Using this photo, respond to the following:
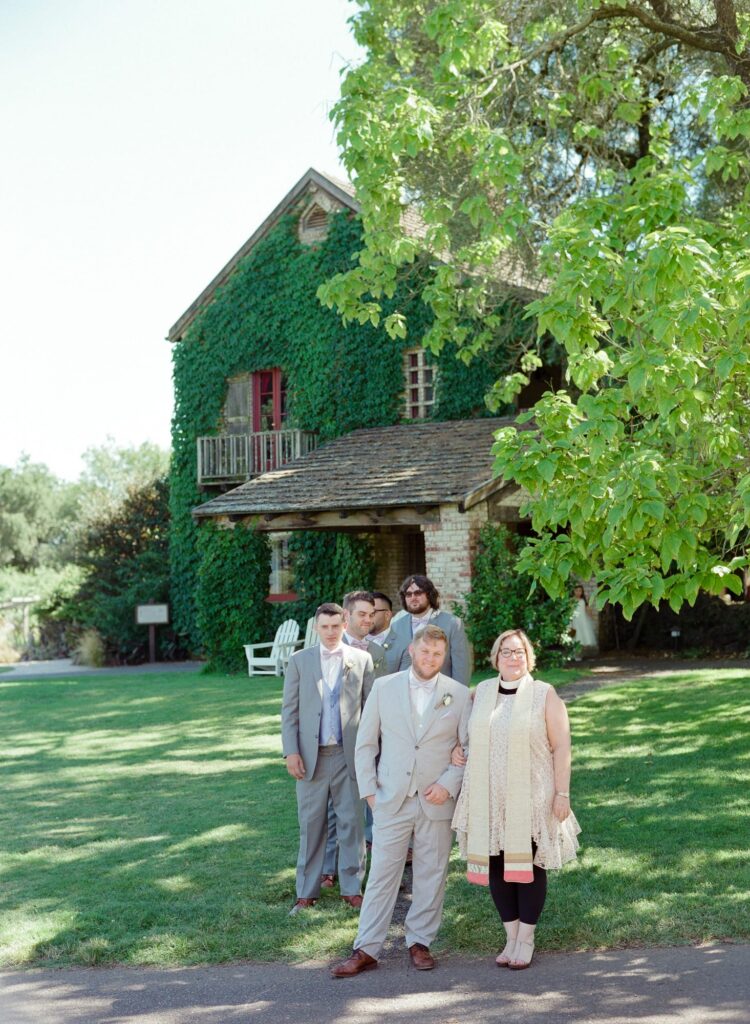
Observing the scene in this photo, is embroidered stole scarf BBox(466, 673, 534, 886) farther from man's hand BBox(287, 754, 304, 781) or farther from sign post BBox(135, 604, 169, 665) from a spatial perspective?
sign post BBox(135, 604, 169, 665)

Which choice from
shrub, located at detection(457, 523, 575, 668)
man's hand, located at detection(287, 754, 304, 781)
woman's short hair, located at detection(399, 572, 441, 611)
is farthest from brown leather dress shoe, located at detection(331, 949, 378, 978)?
shrub, located at detection(457, 523, 575, 668)

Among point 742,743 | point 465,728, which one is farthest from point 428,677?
point 742,743

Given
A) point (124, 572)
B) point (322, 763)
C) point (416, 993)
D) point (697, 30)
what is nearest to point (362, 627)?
point (322, 763)

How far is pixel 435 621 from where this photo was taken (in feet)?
22.5

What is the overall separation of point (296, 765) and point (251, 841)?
1794 mm

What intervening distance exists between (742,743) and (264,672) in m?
10.9

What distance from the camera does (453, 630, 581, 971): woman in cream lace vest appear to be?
522cm

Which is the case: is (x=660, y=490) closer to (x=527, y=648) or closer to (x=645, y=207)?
(x=527, y=648)

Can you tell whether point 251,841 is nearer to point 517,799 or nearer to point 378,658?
point 378,658

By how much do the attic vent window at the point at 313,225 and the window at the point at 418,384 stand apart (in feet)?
11.1

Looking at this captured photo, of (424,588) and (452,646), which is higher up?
(424,588)

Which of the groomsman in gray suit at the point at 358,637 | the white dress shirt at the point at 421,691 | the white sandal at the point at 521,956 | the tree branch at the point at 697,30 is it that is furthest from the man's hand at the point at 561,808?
the tree branch at the point at 697,30

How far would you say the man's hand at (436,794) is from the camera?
17.6 feet

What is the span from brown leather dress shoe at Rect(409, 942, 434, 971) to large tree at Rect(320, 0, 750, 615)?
2201 mm
